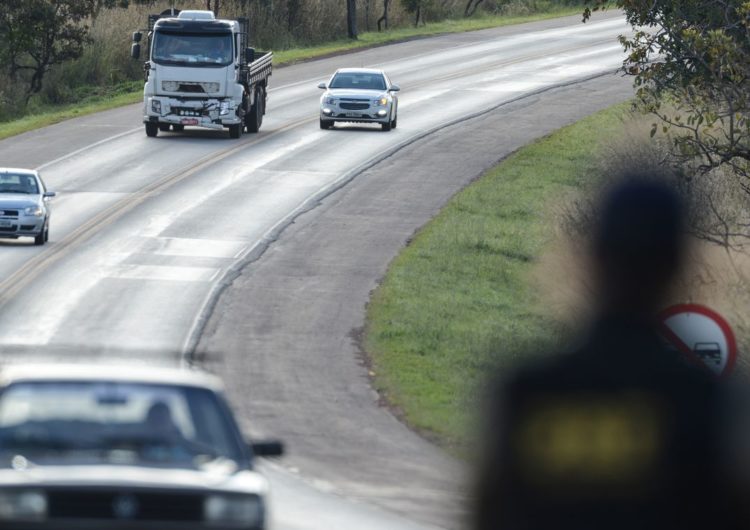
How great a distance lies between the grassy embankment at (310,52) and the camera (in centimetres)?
4766

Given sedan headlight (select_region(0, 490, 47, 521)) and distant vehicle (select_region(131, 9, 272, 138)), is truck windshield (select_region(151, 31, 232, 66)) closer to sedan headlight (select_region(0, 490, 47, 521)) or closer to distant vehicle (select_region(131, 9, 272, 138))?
distant vehicle (select_region(131, 9, 272, 138))

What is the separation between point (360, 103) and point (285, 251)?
50.8 ft

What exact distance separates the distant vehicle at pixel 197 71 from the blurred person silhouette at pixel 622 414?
3543 cm

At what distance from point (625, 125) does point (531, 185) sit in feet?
13.0

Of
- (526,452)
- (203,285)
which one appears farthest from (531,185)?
(526,452)

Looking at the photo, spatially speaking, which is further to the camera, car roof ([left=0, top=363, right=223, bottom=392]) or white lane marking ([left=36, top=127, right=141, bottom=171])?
white lane marking ([left=36, top=127, right=141, bottom=171])

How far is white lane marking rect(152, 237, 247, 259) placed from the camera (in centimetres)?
2847

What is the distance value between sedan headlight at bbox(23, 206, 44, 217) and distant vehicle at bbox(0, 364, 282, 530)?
20.3 m

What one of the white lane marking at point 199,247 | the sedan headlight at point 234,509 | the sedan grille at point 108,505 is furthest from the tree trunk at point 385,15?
the sedan grille at point 108,505

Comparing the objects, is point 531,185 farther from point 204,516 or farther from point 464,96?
point 204,516

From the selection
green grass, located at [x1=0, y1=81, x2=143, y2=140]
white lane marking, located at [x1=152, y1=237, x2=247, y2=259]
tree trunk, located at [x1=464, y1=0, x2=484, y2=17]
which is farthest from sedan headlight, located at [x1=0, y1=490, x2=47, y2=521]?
tree trunk, located at [x1=464, y1=0, x2=484, y2=17]

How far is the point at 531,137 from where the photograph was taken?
4331 cm

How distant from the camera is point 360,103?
4369 cm

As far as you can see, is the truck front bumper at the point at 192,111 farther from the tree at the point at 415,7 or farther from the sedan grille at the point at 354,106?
the tree at the point at 415,7
